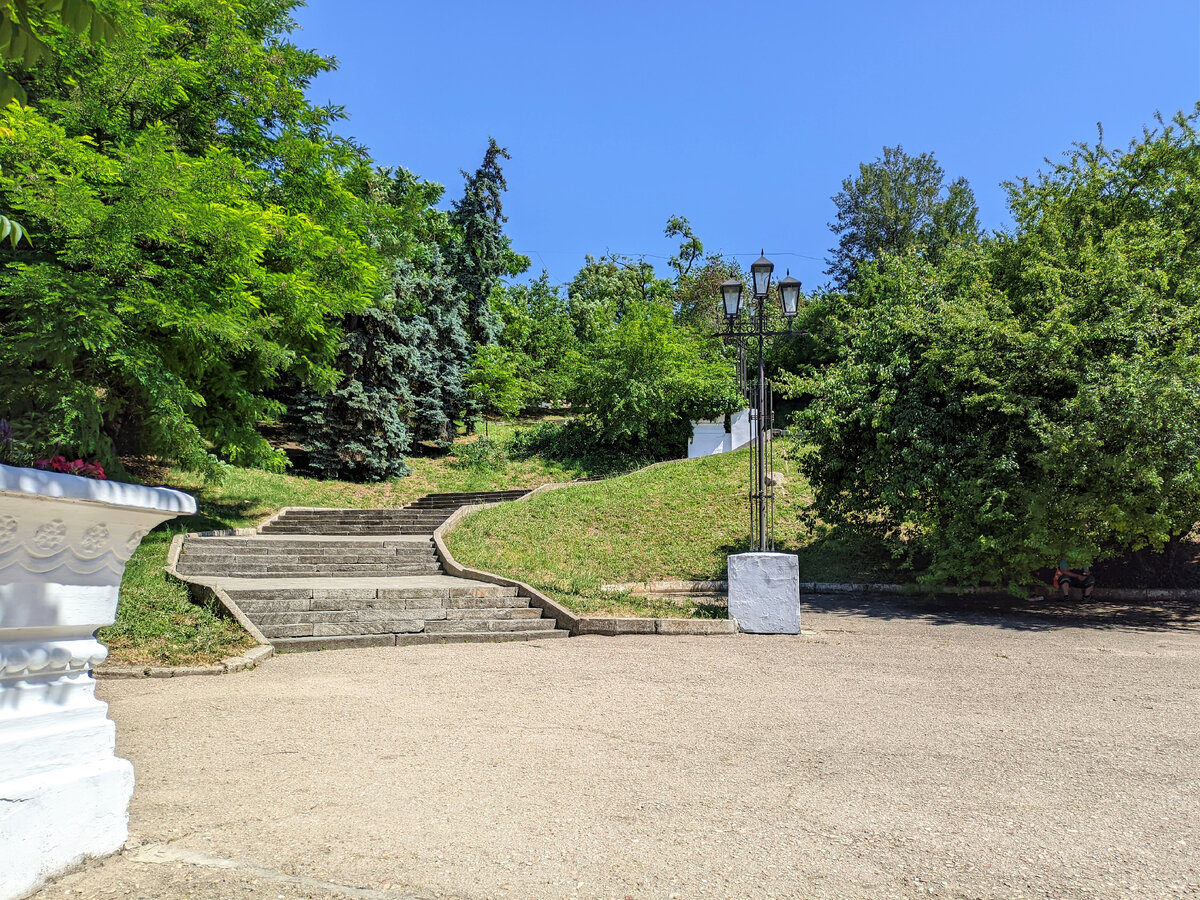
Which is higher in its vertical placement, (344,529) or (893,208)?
(893,208)

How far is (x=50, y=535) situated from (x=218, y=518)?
15.7 metres

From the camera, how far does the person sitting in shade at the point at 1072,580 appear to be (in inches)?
503

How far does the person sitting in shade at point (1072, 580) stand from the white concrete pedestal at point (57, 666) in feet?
45.6

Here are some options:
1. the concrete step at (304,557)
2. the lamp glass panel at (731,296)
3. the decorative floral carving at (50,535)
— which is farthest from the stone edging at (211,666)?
the lamp glass panel at (731,296)

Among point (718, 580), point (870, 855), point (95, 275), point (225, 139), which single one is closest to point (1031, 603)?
point (718, 580)

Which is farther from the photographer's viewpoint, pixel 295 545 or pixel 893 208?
pixel 893 208

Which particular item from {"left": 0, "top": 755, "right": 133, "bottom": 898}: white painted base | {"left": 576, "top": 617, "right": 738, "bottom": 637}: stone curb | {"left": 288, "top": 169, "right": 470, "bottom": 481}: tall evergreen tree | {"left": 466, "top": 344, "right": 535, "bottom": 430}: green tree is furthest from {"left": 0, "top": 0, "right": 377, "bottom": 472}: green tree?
{"left": 466, "top": 344, "right": 535, "bottom": 430}: green tree

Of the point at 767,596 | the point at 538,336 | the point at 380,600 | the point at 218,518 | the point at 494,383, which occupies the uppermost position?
the point at 538,336

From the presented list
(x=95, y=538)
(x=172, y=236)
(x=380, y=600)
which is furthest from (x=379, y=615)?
(x=172, y=236)

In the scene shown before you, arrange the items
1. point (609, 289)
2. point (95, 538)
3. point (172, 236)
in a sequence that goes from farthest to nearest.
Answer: point (609, 289) < point (172, 236) < point (95, 538)

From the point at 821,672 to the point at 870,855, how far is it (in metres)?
4.27

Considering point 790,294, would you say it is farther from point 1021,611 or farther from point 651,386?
point 651,386

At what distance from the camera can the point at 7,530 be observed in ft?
7.62

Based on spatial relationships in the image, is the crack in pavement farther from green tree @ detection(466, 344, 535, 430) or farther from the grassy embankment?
green tree @ detection(466, 344, 535, 430)
